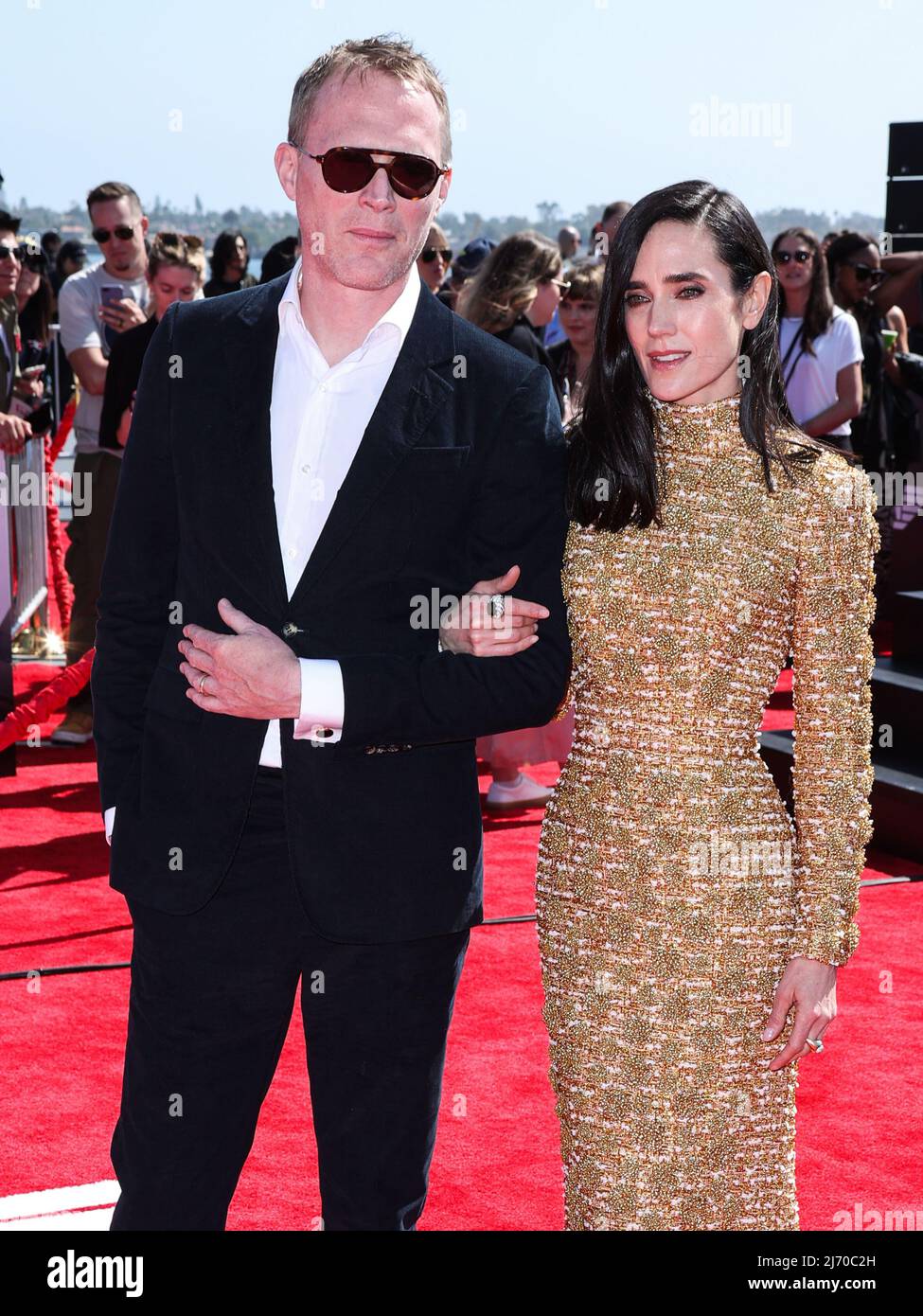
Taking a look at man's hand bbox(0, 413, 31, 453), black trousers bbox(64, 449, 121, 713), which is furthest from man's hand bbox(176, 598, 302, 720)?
man's hand bbox(0, 413, 31, 453)

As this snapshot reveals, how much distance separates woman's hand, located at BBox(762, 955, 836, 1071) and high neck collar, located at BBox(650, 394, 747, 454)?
783mm

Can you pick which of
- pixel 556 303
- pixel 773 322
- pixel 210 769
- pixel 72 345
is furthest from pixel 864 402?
pixel 210 769

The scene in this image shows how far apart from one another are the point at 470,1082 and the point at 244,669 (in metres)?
2.22

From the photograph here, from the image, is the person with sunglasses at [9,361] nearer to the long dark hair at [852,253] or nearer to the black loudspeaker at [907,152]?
the long dark hair at [852,253]

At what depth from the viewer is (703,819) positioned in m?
2.34

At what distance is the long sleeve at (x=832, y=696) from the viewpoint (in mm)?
2312

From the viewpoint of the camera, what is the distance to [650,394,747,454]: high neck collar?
7.89 feet

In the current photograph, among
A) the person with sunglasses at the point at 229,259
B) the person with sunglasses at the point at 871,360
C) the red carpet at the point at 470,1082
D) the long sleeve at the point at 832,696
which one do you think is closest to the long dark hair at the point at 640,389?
the long sleeve at the point at 832,696

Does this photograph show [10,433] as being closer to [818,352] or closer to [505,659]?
[818,352]

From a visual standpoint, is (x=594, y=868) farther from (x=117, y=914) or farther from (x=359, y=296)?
(x=117, y=914)

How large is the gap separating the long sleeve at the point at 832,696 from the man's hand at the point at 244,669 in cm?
76

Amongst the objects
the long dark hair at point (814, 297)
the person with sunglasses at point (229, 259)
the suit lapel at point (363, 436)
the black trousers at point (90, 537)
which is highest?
the person with sunglasses at point (229, 259)

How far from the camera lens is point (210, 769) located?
217 cm
